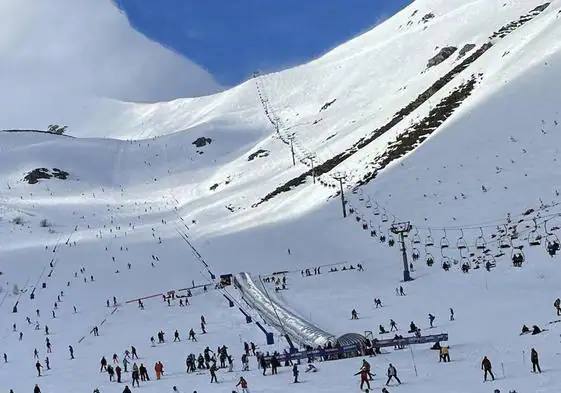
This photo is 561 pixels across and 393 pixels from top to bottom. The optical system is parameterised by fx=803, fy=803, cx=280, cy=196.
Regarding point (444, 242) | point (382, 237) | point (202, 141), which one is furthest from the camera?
point (202, 141)

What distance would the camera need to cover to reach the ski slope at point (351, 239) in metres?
32.6

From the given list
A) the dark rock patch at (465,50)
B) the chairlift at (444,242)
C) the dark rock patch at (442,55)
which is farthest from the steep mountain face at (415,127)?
the chairlift at (444,242)

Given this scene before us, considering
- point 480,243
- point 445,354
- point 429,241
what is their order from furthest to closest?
point 429,241
point 480,243
point 445,354

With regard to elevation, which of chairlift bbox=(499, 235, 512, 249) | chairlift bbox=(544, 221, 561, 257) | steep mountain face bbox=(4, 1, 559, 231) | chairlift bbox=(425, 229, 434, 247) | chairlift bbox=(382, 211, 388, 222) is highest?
steep mountain face bbox=(4, 1, 559, 231)

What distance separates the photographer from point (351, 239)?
62.1 metres

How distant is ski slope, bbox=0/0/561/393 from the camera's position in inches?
1284

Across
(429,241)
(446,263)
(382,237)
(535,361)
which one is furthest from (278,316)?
(535,361)

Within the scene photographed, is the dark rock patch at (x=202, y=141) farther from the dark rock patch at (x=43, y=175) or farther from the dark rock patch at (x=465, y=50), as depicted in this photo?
the dark rock patch at (x=465, y=50)

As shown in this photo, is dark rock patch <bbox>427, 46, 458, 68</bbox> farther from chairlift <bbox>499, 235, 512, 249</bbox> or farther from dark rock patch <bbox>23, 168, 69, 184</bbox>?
chairlift <bbox>499, 235, 512, 249</bbox>

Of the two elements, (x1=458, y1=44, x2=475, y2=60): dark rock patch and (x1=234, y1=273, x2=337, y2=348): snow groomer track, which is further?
(x1=458, y1=44, x2=475, y2=60): dark rock patch

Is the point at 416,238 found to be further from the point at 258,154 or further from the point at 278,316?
the point at 258,154

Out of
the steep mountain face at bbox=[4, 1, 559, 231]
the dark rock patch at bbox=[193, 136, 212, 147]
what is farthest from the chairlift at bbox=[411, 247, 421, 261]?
the dark rock patch at bbox=[193, 136, 212, 147]

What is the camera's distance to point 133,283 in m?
63.3

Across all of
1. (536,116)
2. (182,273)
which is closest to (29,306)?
(182,273)
